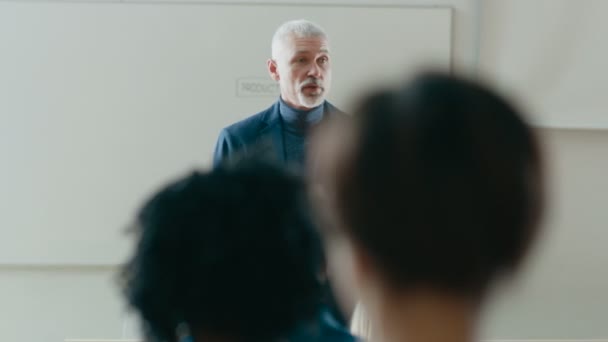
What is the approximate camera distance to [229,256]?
0.73 meters

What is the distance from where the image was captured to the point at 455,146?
590 millimetres

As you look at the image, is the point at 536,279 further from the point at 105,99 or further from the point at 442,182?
the point at 442,182

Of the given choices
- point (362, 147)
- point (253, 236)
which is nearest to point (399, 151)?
point (362, 147)

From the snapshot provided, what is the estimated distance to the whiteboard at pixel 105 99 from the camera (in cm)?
450

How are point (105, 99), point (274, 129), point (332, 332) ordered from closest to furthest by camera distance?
point (332, 332) → point (274, 129) → point (105, 99)

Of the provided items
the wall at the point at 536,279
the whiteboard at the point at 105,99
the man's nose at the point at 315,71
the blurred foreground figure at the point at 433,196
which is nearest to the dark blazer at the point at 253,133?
the man's nose at the point at 315,71

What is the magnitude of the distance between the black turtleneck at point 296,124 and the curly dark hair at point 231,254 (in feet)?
6.49

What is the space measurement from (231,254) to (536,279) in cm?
410

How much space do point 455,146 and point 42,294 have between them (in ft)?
13.8

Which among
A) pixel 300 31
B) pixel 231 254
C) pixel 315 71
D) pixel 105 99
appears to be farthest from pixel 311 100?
pixel 231 254

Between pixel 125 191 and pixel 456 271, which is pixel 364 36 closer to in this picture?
pixel 125 191

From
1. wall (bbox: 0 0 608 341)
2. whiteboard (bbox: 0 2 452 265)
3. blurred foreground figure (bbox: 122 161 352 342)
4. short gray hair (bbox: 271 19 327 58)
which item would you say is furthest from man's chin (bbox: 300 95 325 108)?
blurred foreground figure (bbox: 122 161 352 342)

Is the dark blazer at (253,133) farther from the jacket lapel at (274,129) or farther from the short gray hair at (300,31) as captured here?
the short gray hair at (300,31)

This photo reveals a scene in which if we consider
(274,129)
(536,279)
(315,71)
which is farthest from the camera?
(536,279)
